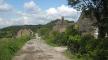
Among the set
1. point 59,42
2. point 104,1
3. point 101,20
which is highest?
point 104,1

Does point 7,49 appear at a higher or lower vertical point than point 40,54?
higher

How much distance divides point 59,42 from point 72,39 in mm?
28129

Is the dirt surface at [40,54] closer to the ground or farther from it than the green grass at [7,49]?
closer to the ground

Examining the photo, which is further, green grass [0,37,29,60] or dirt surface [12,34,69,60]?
dirt surface [12,34,69,60]

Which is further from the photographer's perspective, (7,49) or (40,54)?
(40,54)

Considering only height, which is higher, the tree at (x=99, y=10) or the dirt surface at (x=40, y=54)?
the tree at (x=99, y=10)

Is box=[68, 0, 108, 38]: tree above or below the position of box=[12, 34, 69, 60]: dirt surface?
above

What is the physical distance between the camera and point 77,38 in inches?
1394

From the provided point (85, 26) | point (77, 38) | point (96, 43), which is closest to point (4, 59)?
point (96, 43)

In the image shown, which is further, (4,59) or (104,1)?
(104,1)

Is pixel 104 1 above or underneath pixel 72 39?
above

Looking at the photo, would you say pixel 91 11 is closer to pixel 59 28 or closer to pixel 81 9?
pixel 81 9

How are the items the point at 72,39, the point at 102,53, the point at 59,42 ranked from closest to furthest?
1. the point at 102,53
2. the point at 72,39
3. the point at 59,42

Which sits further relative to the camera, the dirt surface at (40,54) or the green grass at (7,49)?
the dirt surface at (40,54)
